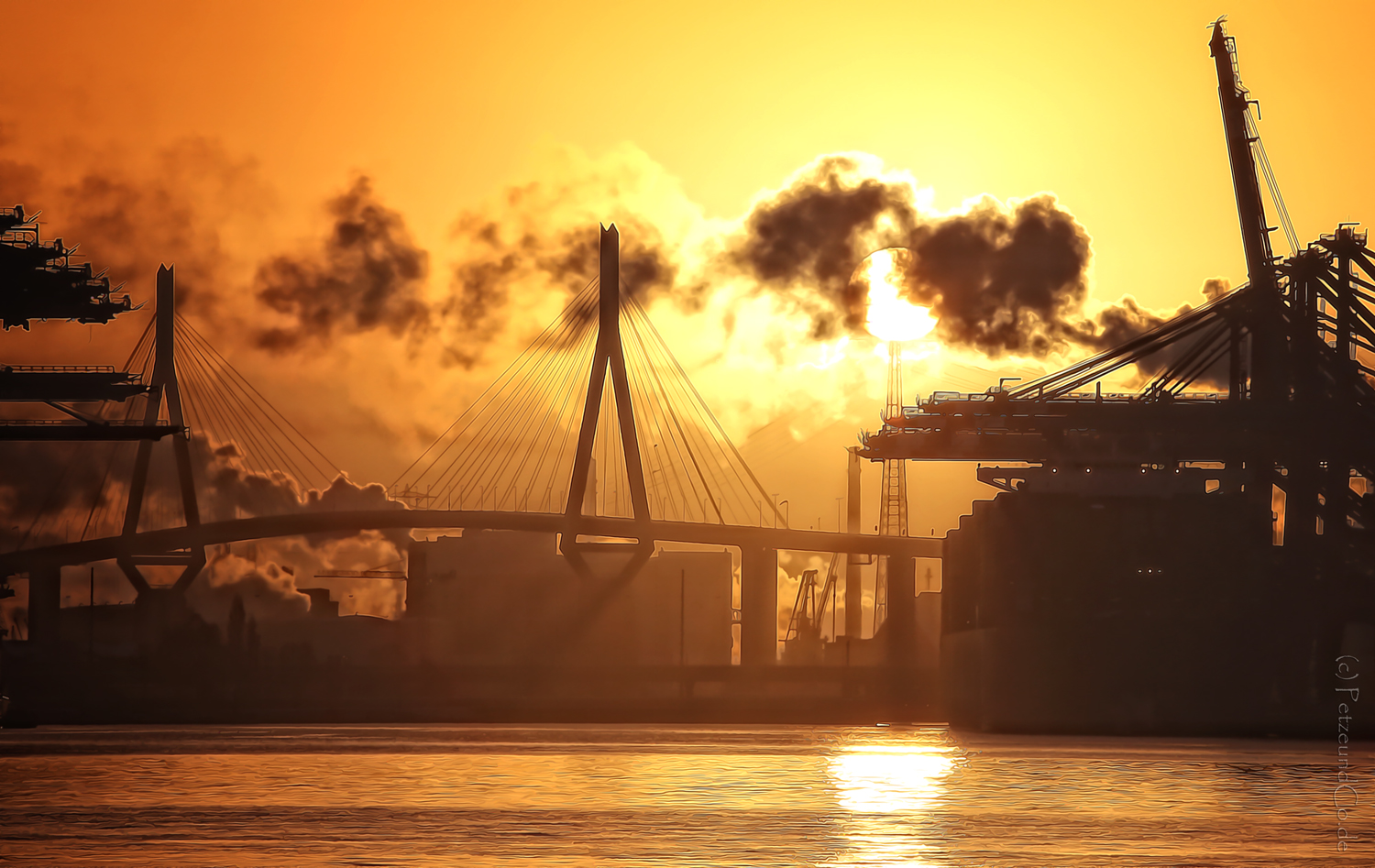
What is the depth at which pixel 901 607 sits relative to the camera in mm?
125812

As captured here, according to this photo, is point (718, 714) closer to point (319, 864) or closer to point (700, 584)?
point (700, 584)

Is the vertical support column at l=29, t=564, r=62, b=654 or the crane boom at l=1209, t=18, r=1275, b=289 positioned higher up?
the crane boom at l=1209, t=18, r=1275, b=289

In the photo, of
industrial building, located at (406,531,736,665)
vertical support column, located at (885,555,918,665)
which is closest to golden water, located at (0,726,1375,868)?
vertical support column, located at (885,555,918,665)

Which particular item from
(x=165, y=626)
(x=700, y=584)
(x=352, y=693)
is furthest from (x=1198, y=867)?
(x=700, y=584)

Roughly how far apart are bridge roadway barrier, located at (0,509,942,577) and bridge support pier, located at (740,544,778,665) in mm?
14248

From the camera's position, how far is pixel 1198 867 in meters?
28.4

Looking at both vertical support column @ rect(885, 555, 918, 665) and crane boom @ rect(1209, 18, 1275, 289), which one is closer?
crane boom @ rect(1209, 18, 1275, 289)

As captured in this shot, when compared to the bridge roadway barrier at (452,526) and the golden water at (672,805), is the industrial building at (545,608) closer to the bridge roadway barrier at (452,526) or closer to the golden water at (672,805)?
the bridge roadway barrier at (452,526)

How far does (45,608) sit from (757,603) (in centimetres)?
5564

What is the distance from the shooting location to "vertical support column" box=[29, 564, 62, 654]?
5094 inches

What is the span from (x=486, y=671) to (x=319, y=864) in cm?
10123

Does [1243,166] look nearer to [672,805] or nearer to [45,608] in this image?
[672,805]

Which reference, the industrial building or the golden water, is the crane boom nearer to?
the golden water

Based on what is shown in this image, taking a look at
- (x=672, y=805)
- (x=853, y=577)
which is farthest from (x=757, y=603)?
(x=672, y=805)
